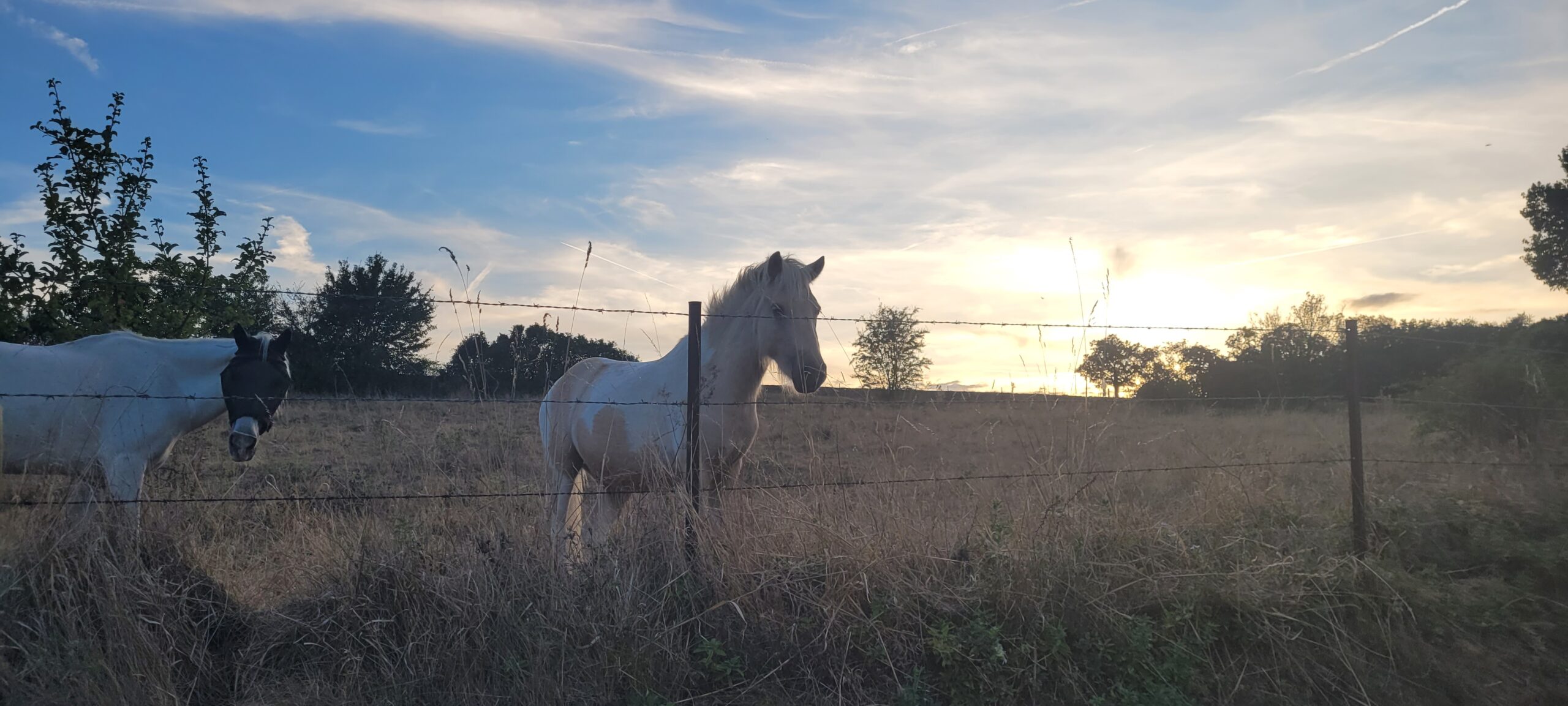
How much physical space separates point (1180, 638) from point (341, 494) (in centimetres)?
383

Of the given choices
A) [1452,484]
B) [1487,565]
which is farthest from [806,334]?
[1452,484]

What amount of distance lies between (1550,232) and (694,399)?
20197 millimetres

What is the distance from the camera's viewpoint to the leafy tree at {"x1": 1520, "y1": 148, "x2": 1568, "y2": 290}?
15.8m

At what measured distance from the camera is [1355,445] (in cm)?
491

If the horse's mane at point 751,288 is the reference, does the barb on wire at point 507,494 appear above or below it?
below

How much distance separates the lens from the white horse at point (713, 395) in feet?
14.1

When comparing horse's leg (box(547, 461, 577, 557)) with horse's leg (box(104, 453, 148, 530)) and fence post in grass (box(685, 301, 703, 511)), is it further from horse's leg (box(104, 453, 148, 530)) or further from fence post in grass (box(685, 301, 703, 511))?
horse's leg (box(104, 453, 148, 530))

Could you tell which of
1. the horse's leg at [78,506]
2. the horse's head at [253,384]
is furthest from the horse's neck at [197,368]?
the horse's leg at [78,506]

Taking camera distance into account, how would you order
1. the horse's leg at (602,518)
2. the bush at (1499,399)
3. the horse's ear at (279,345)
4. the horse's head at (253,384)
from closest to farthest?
the horse's leg at (602,518) < the horse's head at (253,384) < the horse's ear at (279,345) < the bush at (1499,399)

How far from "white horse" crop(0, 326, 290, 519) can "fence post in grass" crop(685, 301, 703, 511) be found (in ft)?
8.85

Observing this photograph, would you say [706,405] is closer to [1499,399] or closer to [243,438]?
[243,438]

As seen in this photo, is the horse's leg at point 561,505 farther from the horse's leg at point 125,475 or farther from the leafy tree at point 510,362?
the horse's leg at point 125,475

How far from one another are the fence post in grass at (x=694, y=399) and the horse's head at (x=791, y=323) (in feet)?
1.89

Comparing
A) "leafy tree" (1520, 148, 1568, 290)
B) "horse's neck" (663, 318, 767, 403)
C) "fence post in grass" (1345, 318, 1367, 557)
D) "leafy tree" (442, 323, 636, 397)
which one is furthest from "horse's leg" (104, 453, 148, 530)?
"leafy tree" (1520, 148, 1568, 290)
